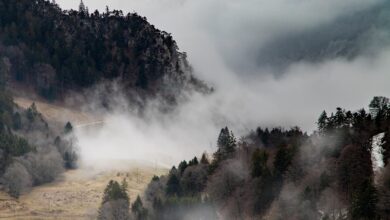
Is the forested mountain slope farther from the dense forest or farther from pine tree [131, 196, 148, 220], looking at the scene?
pine tree [131, 196, 148, 220]

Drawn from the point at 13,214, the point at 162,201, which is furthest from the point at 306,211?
the point at 13,214

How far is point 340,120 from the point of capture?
163m

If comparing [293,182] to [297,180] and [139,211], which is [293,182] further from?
[139,211]

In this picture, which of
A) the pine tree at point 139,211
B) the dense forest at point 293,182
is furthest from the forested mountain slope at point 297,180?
the pine tree at point 139,211

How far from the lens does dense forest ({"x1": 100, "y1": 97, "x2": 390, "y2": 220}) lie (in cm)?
12394

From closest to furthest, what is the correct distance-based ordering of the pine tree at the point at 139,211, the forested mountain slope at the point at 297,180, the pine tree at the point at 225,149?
1. the forested mountain slope at the point at 297,180
2. the pine tree at the point at 139,211
3. the pine tree at the point at 225,149

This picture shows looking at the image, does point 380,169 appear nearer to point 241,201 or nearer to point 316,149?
point 316,149

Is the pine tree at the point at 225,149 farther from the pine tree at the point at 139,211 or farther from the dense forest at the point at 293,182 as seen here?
the pine tree at the point at 139,211

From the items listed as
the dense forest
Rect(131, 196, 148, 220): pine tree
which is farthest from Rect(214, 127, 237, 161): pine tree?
Rect(131, 196, 148, 220): pine tree

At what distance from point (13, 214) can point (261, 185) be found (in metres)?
92.0

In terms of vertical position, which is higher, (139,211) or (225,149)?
(225,149)

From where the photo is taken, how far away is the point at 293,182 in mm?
142125

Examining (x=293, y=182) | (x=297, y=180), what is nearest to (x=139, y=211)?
(x=293, y=182)

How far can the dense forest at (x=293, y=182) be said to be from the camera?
12394 cm
